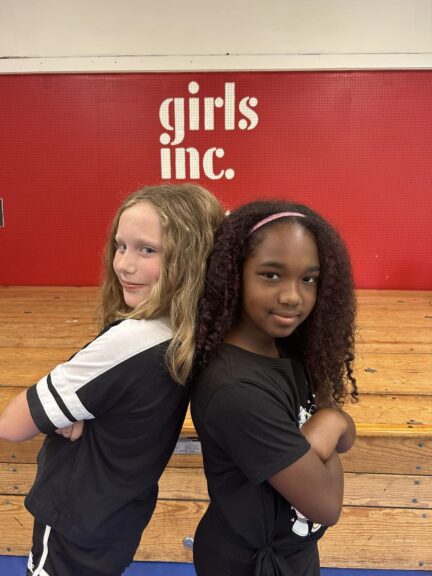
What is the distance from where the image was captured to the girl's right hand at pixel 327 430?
0.63 metres

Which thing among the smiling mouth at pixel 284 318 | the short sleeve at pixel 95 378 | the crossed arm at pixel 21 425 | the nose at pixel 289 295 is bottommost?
the crossed arm at pixel 21 425

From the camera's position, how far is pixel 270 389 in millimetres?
597

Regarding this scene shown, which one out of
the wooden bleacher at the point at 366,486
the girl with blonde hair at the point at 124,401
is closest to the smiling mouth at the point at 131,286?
the girl with blonde hair at the point at 124,401

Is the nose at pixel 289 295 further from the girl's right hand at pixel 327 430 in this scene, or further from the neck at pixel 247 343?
the girl's right hand at pixel 327 430

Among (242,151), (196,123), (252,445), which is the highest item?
(196,123)

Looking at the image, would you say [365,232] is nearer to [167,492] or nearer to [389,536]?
[389,536]

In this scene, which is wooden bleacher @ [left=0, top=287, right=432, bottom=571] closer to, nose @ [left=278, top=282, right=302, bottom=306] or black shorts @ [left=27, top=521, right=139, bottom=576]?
black shorts @ [left=27, top=521, right=139, bottom=576]

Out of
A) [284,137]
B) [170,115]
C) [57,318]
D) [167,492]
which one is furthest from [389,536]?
[170,115]

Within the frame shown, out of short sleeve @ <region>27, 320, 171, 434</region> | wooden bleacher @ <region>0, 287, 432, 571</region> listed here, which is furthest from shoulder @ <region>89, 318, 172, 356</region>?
wooden bleacher @ <region>0, 287, 432, 571</region>

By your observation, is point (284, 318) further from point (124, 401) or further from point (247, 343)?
point (124, 401)

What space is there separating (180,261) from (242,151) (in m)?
1.68

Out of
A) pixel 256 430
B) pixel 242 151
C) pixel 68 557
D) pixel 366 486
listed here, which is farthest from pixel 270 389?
pixel 242 151

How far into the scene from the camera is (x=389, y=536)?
46.8 inches

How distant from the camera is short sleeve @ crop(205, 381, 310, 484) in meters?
0.57
